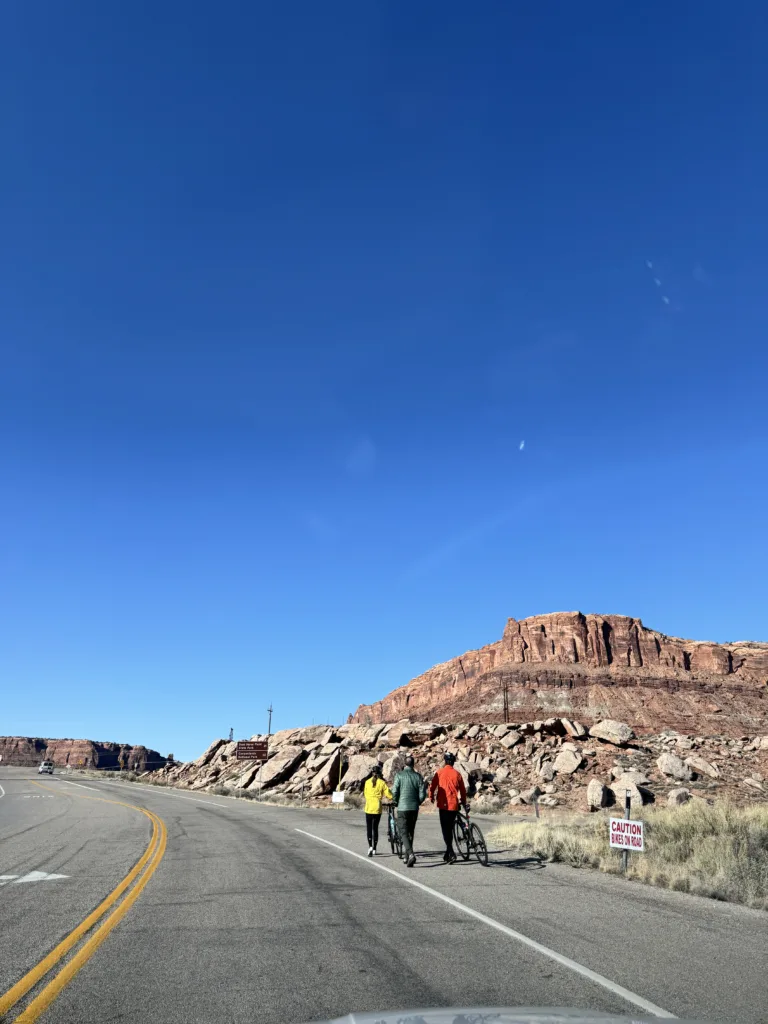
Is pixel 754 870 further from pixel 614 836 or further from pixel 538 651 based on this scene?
pixel 538 651

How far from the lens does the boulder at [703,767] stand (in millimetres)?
31500

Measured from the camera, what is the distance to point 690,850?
13.3 m

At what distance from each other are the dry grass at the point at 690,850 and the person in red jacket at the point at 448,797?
2.24 metres

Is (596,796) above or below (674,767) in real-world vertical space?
below

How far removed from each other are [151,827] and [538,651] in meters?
124

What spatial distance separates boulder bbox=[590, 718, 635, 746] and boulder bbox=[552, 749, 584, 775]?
4.24 metres

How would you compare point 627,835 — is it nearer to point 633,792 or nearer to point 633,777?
point 633,792

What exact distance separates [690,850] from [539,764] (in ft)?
72.3

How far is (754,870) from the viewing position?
34.7 feet

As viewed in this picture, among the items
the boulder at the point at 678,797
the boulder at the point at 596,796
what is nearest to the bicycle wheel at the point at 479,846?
the boulder at the point at 678,797

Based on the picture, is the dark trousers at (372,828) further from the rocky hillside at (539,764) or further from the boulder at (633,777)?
the boulder at (633,777)

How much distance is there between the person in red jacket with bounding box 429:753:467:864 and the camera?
12.3 metres

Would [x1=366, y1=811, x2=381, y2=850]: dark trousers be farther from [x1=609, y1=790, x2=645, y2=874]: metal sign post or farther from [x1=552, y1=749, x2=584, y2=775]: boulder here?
[x1=552, y1=749, x2=584, y2=775]: boulder

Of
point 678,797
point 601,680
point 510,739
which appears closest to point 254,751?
point 510,739
